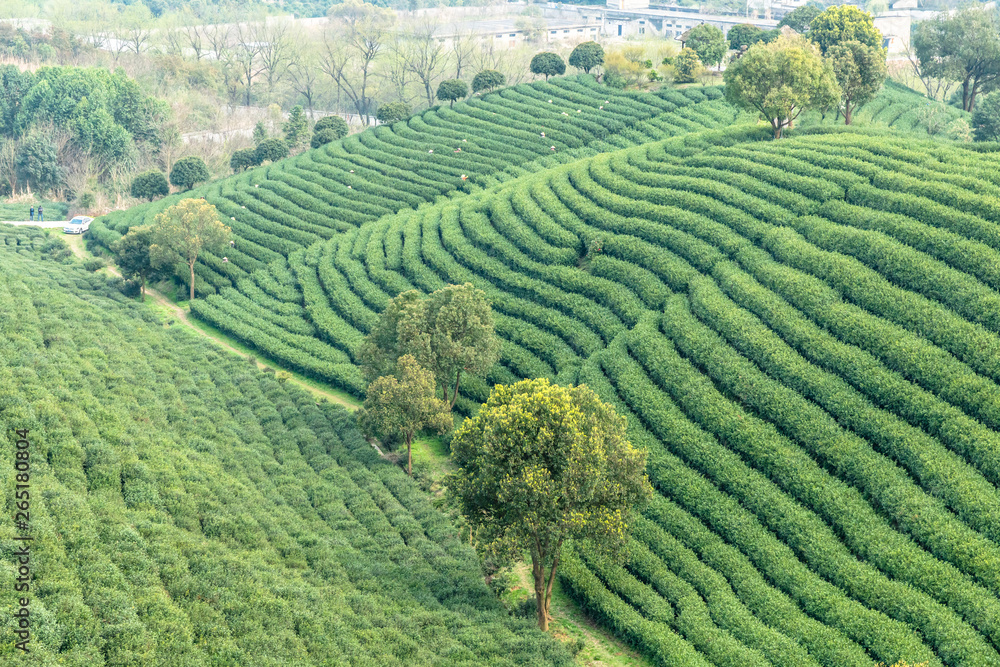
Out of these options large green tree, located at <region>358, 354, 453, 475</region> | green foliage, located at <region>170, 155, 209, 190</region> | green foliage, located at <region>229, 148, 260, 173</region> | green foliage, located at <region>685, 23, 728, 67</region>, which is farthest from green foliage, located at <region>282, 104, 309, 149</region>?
large green tree, located at <region>358, 354, 453, 475</region>

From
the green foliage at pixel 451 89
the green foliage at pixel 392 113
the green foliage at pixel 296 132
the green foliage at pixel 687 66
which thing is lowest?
the green foliage at pixel 296 132

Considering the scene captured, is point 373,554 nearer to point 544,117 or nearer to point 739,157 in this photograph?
point 739,157

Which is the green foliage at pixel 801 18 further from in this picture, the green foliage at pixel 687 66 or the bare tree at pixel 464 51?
the bare tree at pixel 464 51

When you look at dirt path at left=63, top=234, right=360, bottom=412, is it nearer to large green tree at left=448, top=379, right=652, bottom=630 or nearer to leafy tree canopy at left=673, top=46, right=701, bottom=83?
large green tree at left=448, top=379, right=652, bottom=630

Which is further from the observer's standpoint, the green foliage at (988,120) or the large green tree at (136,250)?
the green foliage at (988,120)

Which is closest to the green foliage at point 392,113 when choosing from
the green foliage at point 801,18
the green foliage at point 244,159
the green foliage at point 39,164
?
the green foliage at point 244,159
